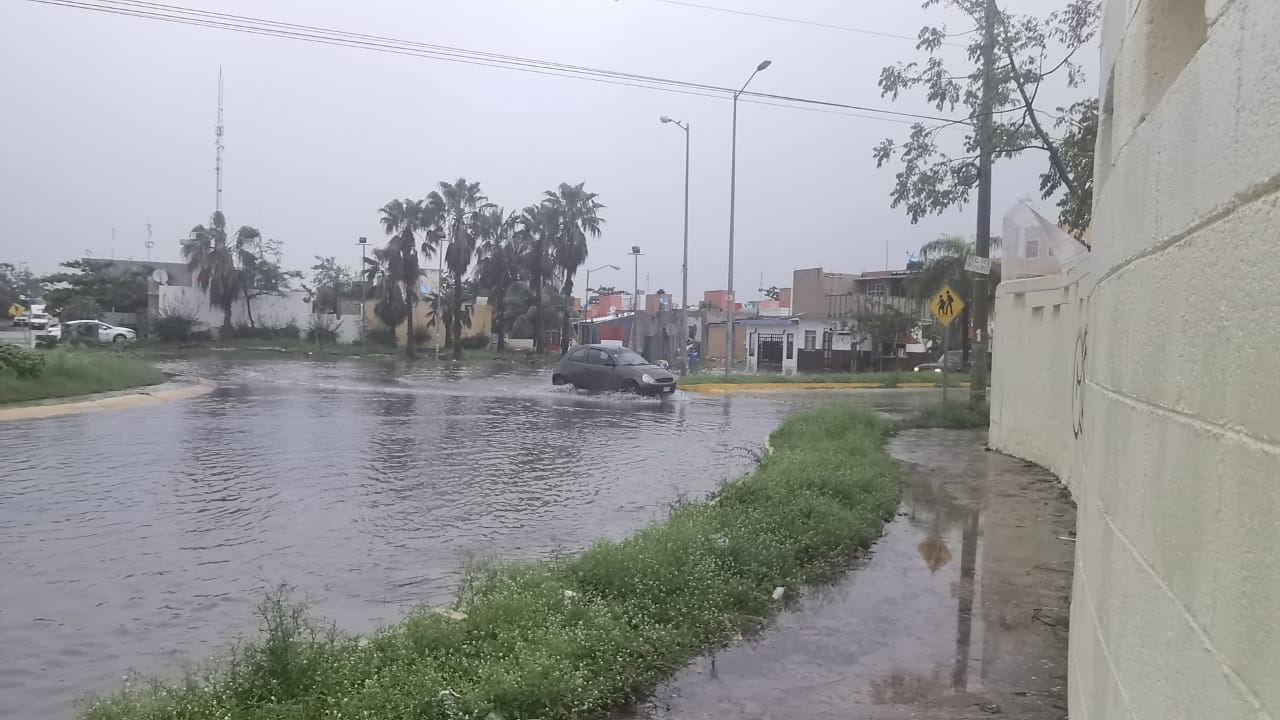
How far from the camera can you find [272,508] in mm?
10930

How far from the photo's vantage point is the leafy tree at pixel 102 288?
7231 centimetres

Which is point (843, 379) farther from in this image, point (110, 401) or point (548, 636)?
point (548, 636)

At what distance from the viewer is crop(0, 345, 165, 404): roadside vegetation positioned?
22.0 metres

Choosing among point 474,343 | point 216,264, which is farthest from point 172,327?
point 474,343

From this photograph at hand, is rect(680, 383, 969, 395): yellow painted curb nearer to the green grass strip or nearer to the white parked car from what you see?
the green grass strip

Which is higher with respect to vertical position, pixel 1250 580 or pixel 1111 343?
pixel 1111 343

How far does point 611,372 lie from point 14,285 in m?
87.4

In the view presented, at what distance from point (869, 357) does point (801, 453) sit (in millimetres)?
37715

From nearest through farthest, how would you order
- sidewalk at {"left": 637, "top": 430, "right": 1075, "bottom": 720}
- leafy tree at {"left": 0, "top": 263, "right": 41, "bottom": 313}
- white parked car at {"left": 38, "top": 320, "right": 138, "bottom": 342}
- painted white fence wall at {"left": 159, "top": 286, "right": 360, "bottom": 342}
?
1. sidewalk at {"left": 637, "top": 430, "right": 1075, "bottom": 720}
2. white parked car at {"left": 38, "top": 320, "right": 138, "bottom": 342}
3. painted white fence wall at {"left": 159, "top": 286, "right": 360, "bottom": 342}
4. leafy tree at {"left": 0, "top": 263, "right": 41, "bottom": 313}

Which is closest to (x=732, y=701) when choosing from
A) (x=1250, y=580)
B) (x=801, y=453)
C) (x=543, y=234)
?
(x=1250, y=580)

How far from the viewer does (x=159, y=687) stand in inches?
191

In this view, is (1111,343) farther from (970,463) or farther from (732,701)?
(970,463)

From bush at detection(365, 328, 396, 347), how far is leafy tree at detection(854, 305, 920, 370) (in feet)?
115

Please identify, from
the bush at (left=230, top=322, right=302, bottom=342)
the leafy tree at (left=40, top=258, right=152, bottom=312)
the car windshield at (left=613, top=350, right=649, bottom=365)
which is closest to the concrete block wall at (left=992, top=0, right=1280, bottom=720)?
the car windshield at (left=613, top=350, right=649, bottom=365)
